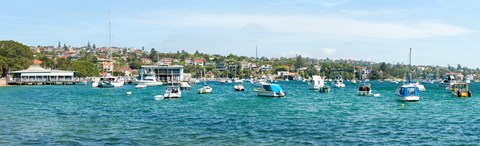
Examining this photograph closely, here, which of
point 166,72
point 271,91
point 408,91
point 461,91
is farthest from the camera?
point 166,72

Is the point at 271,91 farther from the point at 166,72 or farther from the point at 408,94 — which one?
the point at 166,72

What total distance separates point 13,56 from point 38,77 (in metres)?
25.4

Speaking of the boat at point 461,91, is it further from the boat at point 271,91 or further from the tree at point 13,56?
the tree at point 13,56

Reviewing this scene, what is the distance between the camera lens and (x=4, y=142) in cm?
2745

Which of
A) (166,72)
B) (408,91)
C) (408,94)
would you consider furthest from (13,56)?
(408,94)

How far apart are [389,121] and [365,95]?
48.1 meters

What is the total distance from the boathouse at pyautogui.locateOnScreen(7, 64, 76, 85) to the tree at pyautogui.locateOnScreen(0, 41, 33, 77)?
4140mm

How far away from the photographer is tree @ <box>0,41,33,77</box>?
146500mm

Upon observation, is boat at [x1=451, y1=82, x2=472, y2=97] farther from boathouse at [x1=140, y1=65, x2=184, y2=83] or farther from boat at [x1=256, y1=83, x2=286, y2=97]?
boathouse at [x1=140, y1=65, x2=184, y2=83]

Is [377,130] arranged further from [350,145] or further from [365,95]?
[365,95]

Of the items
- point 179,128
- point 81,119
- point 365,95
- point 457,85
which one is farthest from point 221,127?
point 457,85

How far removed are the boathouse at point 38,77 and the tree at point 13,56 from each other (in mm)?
4140

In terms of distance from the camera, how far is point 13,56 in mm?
163625

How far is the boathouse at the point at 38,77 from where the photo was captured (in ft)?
459
